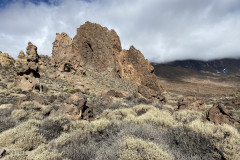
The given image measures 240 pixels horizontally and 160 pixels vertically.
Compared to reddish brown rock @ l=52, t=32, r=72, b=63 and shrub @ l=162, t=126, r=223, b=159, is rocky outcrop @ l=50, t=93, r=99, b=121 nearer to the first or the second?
shrub @ l=162, t=126, r=223, b=159

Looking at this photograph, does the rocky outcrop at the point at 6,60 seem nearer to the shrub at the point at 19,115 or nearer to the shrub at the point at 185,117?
the shrub at the point at 19,115

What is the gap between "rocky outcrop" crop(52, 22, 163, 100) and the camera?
40.1m

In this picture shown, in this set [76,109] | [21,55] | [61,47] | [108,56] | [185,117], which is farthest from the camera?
[108,56]

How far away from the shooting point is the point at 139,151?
3293 mm

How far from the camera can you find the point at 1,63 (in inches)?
985

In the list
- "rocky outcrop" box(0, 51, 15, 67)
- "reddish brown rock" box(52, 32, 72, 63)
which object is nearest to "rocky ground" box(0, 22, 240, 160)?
"rocky outcrop" box(0, 51, 15, 67)

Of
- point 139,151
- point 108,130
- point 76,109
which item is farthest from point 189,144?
point 76,109

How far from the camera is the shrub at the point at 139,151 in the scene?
3057mm

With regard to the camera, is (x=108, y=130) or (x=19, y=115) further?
(x=19, y=115)

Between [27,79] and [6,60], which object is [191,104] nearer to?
[27,79]

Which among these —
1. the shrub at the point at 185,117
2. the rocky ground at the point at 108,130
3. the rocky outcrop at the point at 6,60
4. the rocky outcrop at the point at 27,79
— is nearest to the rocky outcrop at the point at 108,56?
the rocky outcrop at the point at 6,60

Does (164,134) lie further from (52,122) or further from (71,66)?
(71,66)

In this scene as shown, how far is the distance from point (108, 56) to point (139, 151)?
39343 millimetres

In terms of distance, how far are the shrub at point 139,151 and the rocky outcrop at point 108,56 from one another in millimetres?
34779
